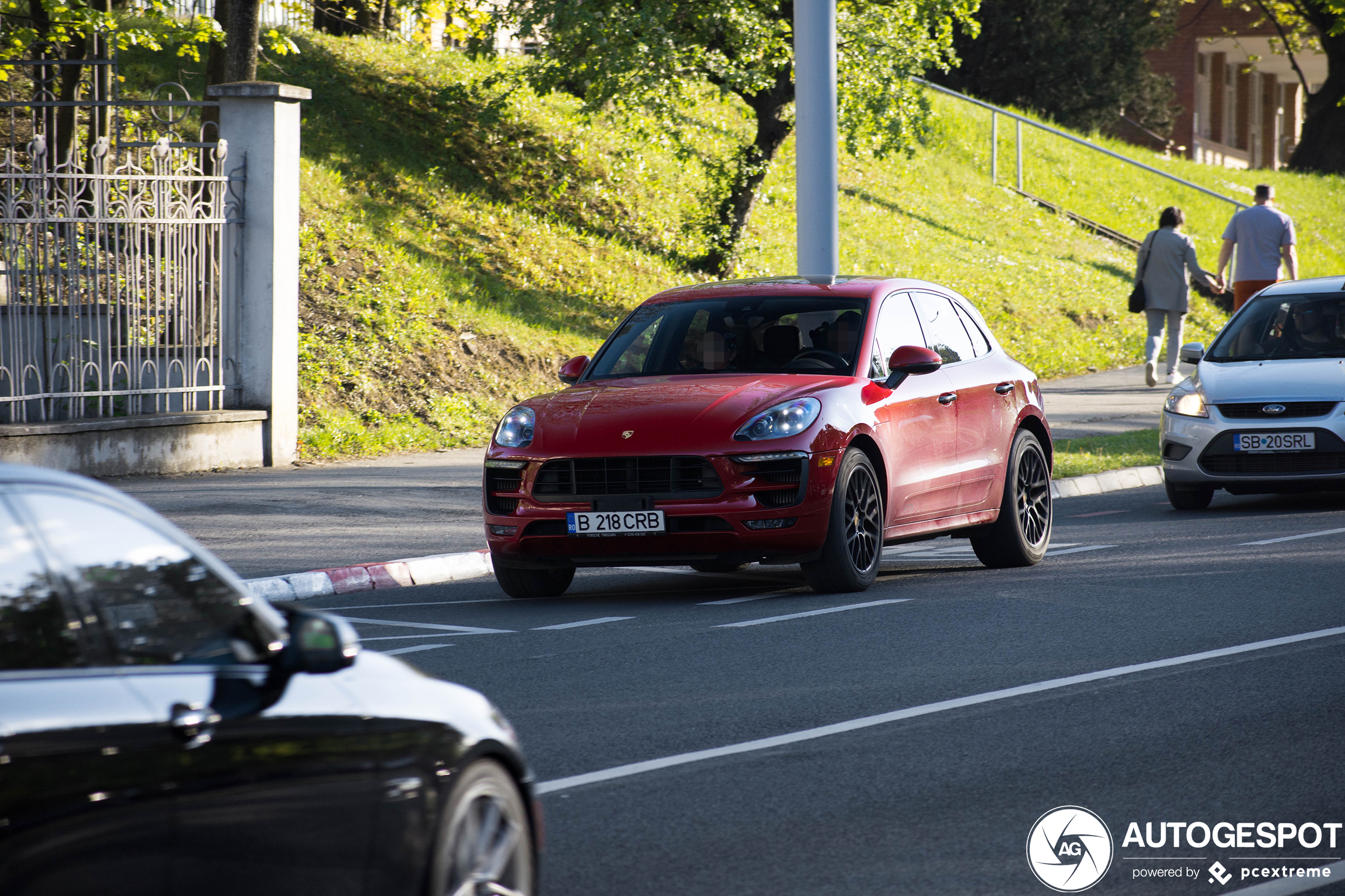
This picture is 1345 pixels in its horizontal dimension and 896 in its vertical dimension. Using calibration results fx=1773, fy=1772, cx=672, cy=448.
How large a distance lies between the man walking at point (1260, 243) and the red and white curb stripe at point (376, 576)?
1297 cm

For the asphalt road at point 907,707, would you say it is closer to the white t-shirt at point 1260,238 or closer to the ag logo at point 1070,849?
the ag logo at point 1070,849

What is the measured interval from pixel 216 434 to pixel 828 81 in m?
5.87

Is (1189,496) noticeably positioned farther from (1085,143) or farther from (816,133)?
(1085,143)

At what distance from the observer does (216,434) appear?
14766 millimetres

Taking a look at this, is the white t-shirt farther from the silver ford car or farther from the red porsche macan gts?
the red porsche macan gts

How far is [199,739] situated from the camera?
10.3 feet

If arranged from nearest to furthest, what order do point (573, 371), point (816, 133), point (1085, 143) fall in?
point (573, 371)
point (816, 133)
point (1085, 143)

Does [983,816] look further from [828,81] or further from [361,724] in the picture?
[828,81]

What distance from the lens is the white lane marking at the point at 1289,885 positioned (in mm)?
4602

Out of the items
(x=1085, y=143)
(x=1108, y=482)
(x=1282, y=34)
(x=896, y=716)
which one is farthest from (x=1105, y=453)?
(x=1282, y=34)

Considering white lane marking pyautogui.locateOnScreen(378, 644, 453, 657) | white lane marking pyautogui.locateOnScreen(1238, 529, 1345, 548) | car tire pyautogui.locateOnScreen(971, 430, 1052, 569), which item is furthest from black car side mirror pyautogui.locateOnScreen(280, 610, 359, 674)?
white lane marking pyautogui.locateOnScreen(1238, 529, 1345, 548)

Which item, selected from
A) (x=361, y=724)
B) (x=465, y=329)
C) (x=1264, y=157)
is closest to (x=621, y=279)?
(x=465, y=329)

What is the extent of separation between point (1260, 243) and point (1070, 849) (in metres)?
17.8

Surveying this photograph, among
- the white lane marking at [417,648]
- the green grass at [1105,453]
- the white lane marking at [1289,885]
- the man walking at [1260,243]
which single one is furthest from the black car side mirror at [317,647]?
the man walking at [1260,243]
